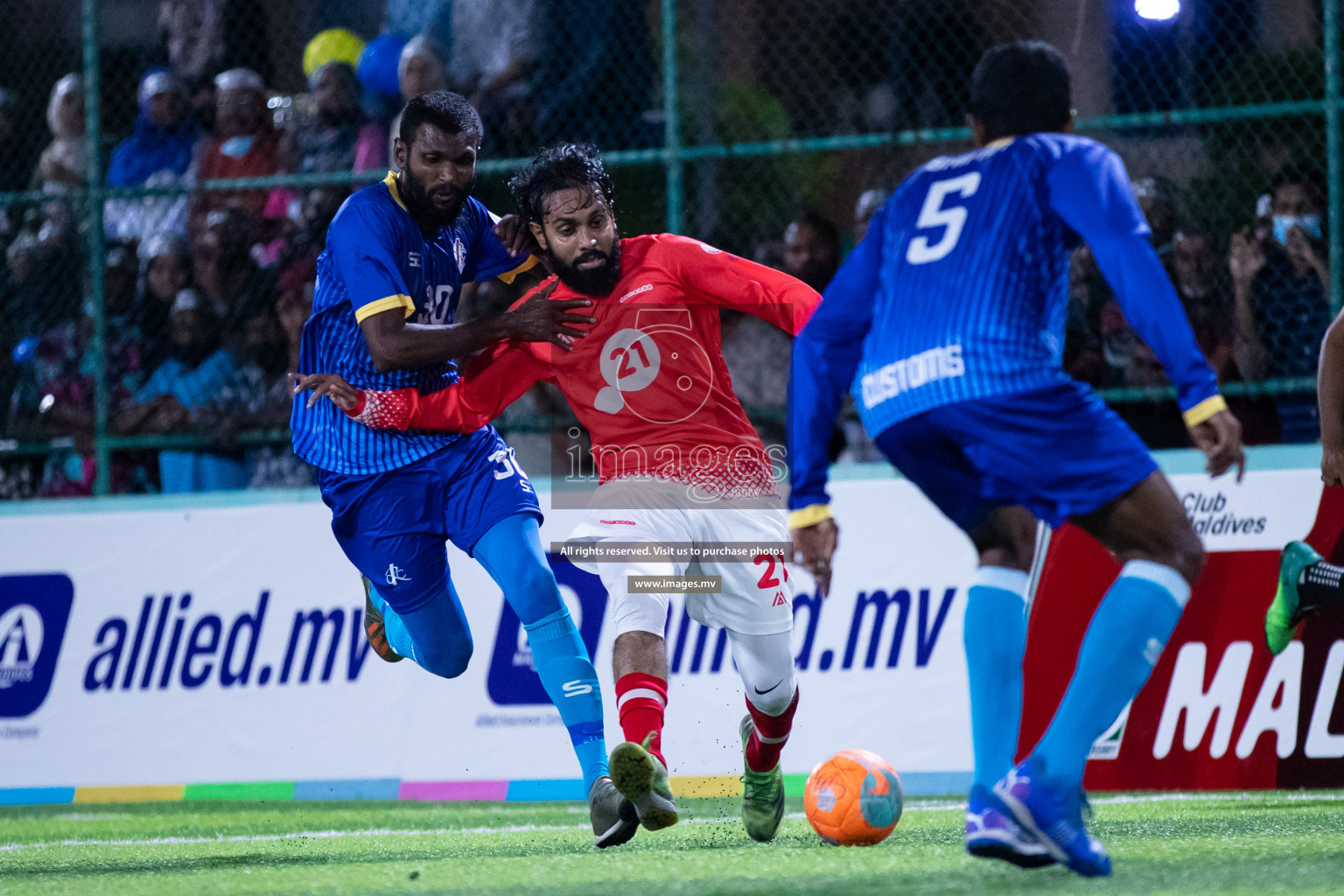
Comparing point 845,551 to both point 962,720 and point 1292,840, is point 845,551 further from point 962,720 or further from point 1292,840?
point 1292,840

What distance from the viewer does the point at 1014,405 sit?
3789mm

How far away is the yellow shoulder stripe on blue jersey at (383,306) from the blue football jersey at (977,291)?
1.50m

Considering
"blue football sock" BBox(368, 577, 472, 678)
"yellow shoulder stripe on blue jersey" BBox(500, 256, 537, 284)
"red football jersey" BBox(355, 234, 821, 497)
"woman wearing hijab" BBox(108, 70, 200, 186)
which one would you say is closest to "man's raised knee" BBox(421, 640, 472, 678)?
"blue football sock" BBox(368, 577, 472, 678)

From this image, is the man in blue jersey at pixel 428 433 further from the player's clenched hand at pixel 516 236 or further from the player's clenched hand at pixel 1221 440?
the player's clenched hand at pixel 1221 440

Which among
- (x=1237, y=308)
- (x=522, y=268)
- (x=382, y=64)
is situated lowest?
(x=1237, y=308)

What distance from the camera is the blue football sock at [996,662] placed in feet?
12.8

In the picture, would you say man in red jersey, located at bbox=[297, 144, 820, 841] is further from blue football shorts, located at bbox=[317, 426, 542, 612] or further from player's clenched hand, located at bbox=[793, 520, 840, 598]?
player's clenched hand, located at bbox=[793, 520, 840, 598]

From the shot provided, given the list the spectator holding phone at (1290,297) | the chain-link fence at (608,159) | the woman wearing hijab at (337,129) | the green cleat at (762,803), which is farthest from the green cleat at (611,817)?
the woman wearing hijab at (337,129)

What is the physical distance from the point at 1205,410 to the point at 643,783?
1.79m

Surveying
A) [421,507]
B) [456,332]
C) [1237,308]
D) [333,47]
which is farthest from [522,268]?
[333,47]

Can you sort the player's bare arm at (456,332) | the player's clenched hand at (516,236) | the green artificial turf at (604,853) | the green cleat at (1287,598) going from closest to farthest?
the green artificial turf at (604,853), the player's bare arm at (456,332), the player's clenched hand at (516,236), the green cleat at (1287,598)

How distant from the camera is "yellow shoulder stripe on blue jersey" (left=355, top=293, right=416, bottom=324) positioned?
5.04 metres

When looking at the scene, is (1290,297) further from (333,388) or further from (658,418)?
(333,388)

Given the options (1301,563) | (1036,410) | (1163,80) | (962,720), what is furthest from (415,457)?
(1163,80)
